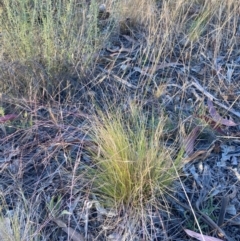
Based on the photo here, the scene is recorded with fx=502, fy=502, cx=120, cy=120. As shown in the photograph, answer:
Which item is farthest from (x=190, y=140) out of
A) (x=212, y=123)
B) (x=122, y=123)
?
(x=122, y=123)

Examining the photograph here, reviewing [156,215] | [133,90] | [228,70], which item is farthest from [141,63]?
[156,215]

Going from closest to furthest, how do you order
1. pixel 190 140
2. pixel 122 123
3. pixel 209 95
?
pixel 122 123 → pixel 190 140 → pixel 209 95

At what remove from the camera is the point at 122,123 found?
1.99m

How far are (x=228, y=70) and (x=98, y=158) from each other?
1.05 m

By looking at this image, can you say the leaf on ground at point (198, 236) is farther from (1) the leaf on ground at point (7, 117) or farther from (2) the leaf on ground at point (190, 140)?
(1) the leaf on ground at point (7, 117)

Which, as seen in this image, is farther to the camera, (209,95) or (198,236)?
(209,95)

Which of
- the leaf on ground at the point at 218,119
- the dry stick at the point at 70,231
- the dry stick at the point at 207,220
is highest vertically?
the leaf on ground at the point at 218,119

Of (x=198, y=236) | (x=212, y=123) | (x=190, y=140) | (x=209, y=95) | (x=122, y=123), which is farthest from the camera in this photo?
(x=209, y=95)

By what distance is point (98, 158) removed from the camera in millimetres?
1877

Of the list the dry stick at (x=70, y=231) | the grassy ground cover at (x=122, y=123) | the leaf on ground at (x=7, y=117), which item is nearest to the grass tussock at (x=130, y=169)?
the grassy ground cover at (x=122, y=123)

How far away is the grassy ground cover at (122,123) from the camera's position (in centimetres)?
180

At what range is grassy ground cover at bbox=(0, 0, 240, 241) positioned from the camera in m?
1.80

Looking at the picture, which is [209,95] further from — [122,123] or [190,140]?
[122,123]

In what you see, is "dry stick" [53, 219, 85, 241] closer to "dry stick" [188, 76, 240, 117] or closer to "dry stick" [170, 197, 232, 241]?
"dry stick" [170, 197, 232, 241]
